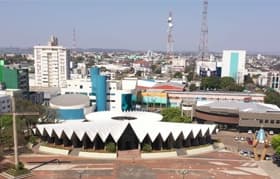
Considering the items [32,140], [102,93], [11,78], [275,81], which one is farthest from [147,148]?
[275,81]

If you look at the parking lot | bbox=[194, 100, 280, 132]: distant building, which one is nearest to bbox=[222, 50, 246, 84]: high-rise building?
bbox=[194, 100, 280, 132]: distant building

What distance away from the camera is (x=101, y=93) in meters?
79.2

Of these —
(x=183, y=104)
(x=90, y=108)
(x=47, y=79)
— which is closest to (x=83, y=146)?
(x=90, y=108)

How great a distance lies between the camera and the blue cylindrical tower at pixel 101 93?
78750 millimetres

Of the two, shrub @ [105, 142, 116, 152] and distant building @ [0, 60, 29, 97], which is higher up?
distant building @ [0, 60, 29, 97]

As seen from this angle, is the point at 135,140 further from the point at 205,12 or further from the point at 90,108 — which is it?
the point at 205,12

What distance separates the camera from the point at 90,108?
74750 millimetres

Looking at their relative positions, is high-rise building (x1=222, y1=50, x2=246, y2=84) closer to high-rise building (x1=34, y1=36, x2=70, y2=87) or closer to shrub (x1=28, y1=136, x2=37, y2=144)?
high-rise building (x1=34, y1=36, x2=70, y2=87)

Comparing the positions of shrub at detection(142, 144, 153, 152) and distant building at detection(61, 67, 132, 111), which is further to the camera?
distant building at detection(61, 67, 132, 111)

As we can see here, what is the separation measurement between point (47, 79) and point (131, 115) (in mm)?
76563

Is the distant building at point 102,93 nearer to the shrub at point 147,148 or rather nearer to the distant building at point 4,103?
the distant building at point 4,103

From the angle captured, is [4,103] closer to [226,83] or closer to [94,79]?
[94,79]

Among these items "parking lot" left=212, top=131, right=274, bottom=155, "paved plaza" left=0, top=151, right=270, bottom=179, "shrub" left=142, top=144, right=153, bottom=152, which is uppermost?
"shrub" left=142, top=144, right=153, bottom=152

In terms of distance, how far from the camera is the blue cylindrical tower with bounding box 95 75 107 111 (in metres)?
78.8
